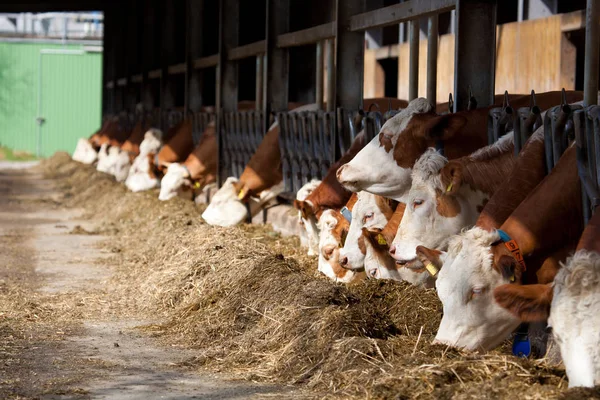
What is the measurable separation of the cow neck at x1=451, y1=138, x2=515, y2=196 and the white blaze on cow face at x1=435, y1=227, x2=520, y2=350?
4.08 ft

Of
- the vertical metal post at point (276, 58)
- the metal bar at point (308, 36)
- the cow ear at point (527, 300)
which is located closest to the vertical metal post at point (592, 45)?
the cow ear at point (527, 300)

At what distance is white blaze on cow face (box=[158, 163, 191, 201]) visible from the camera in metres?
13.9

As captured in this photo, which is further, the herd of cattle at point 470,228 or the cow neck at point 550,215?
the cow neck at point 550,215

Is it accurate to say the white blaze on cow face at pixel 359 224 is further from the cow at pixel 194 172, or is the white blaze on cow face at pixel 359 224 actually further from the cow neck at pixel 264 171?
the cow at pixel 194 172

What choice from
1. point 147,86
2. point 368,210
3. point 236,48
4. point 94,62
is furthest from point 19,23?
point 368,210

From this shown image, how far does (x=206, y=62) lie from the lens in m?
16.3

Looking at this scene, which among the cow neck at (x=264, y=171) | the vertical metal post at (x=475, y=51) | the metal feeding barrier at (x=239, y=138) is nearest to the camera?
the vertical metal post at (x=475, y=51)

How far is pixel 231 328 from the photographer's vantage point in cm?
625

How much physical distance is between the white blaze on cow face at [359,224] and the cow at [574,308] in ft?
9.99

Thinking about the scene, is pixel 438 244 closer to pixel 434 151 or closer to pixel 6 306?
pixel 434 151

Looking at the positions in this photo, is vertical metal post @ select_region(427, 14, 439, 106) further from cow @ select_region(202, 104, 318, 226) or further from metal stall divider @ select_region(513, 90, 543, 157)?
cow @ select_region(202, 104, 318, 226)

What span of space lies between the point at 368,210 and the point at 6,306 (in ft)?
8.64

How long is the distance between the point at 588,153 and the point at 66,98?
3229cm

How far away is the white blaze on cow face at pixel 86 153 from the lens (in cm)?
2481
